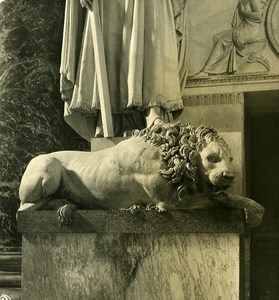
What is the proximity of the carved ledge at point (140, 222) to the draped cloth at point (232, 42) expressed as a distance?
1.92 metres

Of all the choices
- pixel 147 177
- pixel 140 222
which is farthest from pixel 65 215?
pixel 147 177

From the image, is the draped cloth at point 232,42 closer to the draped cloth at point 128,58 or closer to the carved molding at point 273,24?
the carved molding at point 273,24

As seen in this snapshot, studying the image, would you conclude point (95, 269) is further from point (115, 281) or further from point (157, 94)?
point (157, 94)

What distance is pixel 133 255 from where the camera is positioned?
5.55 metres

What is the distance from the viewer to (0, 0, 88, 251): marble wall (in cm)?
837

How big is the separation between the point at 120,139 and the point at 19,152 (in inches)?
88.7

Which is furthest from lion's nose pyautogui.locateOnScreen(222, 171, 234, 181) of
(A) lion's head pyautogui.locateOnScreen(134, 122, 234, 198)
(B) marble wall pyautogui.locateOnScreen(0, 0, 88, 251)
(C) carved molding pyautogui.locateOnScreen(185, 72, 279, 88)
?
(B) marble wall pyautogui.locateOnScreen(0, 0, 88, 251)

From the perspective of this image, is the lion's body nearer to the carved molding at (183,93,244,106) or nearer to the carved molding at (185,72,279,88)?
the carved molding at (183,93,244,106)

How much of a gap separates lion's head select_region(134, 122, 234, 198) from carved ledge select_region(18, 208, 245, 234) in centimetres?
19

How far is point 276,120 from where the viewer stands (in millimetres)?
7641

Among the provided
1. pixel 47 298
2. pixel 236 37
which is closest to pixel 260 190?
pixel 236 37

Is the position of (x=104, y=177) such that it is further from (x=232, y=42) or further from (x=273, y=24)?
(x=273, y=24)

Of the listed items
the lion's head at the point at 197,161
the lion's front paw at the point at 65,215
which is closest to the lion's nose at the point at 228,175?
the lion's head at the point at 197,161

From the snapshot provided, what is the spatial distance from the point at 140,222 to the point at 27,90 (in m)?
3.45
